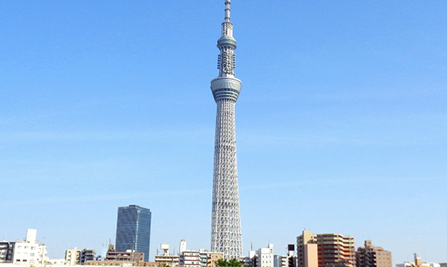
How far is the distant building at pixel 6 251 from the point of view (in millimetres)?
135250

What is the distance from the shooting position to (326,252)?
412 ft

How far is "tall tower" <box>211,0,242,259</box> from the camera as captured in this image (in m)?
152

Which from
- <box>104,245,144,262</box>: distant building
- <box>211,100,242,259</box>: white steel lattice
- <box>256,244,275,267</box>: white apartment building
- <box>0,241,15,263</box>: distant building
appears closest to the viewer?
<box>0,241,15,263</box>: distant building

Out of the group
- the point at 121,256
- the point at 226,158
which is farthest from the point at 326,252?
the point at 121,256

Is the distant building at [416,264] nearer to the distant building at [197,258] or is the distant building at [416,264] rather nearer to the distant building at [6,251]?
the distant building at [197,258]

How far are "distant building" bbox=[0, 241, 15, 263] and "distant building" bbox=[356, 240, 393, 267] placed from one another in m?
90.7

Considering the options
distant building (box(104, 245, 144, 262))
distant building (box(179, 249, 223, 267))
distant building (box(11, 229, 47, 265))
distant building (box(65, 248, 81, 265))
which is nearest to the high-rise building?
distant building (box(179, 249, 223, 267))

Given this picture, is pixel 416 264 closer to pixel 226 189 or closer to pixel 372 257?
pixel 372 257

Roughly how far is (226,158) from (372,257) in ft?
168

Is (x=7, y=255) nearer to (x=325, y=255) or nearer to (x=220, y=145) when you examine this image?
(x=220, y=145)

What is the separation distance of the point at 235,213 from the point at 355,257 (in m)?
36.8

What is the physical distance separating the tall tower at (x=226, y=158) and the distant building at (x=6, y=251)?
2158 inches

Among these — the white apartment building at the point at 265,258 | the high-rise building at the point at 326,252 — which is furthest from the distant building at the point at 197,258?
the high-rise building at the point at 326,252

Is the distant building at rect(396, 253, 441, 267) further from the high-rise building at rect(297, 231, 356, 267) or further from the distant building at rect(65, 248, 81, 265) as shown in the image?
the distant building at rect(65, 248, 81, 265)
